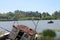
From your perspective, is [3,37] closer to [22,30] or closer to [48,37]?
[22,30]

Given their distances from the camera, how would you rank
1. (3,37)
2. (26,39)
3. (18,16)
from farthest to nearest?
1. (18,16)
2. (3,37)
3. (26,39)

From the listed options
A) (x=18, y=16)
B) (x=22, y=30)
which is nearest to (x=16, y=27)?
(x=22, y=30)

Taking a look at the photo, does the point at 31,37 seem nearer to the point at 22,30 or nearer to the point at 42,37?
the point at 22,30

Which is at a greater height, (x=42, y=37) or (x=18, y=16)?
(x=18, y=16)

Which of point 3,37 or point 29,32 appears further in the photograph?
point 3,37

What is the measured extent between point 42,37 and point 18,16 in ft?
11.3

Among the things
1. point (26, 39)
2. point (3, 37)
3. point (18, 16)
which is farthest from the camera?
point (18, 16)

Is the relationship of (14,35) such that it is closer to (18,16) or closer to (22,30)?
(22,30)

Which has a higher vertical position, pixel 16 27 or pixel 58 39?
pixel 16 27

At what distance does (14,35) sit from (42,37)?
13.3ft

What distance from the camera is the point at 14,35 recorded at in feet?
72.2

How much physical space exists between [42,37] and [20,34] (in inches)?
141

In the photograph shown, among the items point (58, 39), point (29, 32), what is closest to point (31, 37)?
point (29, 32)

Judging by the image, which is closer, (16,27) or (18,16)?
(16,27)
